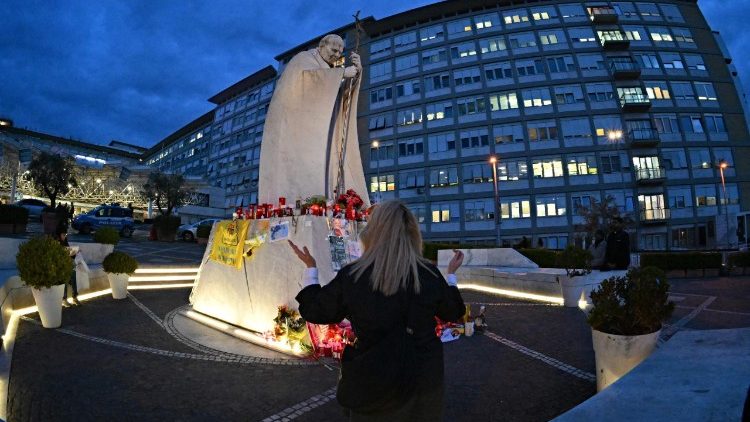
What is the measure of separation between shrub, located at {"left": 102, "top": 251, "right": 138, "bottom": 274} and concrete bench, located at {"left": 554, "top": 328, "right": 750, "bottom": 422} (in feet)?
35.9

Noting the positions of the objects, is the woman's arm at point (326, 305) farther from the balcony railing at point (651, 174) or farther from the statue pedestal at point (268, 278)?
the balcony railing at point (651, 174)

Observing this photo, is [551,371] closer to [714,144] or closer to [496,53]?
[496,53]

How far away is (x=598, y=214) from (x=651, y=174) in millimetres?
8864

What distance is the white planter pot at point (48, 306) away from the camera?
7.21 metres

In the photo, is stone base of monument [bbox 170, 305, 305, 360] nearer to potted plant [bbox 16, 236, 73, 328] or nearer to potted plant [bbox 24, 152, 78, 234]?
potted plant [bbox 16, 236, 73, 328]

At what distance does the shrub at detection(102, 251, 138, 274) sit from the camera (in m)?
10.3

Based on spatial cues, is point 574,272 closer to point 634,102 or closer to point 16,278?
point 16,278

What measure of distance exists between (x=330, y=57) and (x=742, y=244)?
40.3 metres

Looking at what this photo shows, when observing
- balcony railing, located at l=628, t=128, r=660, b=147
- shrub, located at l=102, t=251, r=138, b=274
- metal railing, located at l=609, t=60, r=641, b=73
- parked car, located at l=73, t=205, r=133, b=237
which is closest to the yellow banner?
shrub, located at l=102, t=251, r=138, b=274

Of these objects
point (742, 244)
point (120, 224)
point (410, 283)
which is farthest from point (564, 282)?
point (742, 244)

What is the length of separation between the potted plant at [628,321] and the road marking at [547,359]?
2.39 ft

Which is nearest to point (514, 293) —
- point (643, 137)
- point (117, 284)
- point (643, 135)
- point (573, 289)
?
point (573, 289)

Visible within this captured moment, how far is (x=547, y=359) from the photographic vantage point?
19.4 feet

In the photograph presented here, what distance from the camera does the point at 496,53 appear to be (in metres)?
44.4
